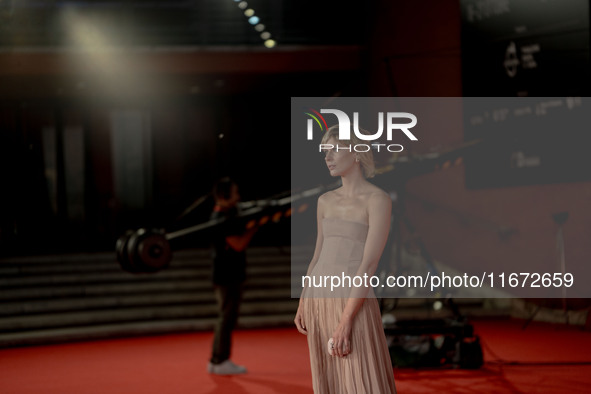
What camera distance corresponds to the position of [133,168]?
13.1m

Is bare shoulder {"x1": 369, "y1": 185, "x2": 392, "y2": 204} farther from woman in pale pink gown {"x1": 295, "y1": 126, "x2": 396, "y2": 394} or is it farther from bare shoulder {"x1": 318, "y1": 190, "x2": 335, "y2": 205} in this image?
bare shoulder {"x1": 318, "y1": 190, "x2": 335, "y2": 205}

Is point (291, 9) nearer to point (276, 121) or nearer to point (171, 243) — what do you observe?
point (276, 121)

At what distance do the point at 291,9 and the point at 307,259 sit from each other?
4.58 metres

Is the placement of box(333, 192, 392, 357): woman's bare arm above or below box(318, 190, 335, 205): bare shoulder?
below

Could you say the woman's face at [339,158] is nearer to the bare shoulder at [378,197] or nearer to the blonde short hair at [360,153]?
the blonde short hair at [360,153]

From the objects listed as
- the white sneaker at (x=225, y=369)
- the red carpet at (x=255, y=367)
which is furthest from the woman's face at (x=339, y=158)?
the white sneaker at (x=225, y=369)

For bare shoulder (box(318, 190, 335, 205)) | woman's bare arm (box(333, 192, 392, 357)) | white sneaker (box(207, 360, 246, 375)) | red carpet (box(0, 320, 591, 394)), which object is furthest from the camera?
white sneaker (box(207, 360, 246, 375))

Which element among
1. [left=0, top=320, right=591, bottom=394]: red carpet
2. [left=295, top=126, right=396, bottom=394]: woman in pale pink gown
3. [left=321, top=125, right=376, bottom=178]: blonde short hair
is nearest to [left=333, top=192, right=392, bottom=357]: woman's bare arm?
[left=295, top=126, right=396, bottom=394]: woman in pale pink gown

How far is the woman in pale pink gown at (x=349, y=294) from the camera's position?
2.44 metres

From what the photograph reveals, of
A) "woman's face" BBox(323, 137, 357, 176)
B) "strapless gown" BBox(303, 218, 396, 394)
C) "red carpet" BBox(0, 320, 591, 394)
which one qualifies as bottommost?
"red carpet" BBox(0, 320, 591, 394)

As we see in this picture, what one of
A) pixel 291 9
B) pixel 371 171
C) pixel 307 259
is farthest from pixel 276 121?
pixel 371 171

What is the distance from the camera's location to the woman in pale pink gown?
2.44m

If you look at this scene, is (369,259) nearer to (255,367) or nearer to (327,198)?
(327,198)

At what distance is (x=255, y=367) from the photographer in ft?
20.7
